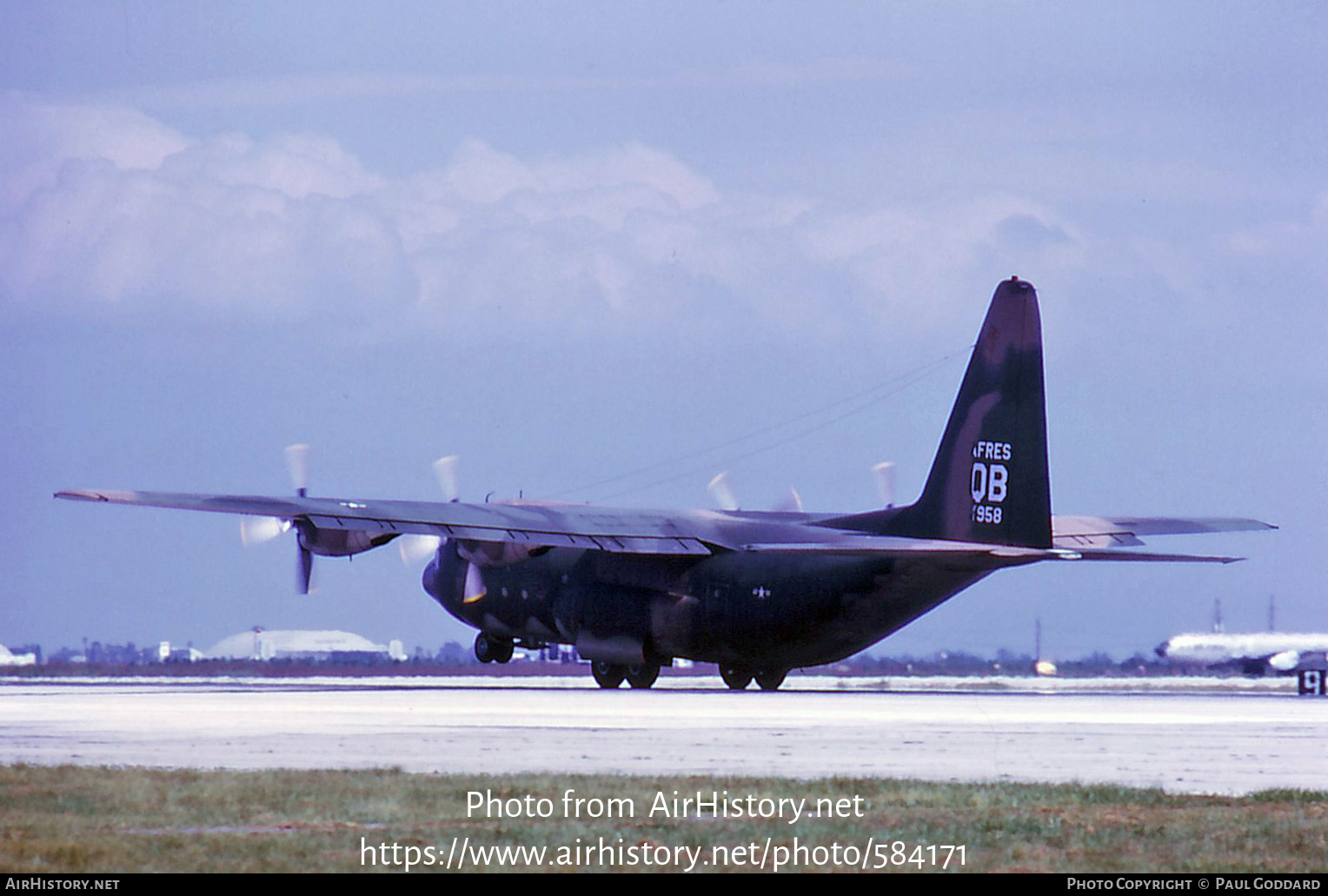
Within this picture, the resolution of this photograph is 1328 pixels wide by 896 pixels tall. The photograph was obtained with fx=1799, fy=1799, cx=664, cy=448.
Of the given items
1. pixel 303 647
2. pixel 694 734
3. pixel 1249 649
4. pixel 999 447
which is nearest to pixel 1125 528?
pixel 999 447

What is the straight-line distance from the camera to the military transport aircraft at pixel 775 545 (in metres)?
46.5

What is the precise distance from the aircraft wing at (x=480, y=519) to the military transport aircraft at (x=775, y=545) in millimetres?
64

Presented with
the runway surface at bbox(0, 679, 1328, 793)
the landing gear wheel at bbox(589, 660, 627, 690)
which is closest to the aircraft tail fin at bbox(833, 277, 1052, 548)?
the runway surface at bbox(0, 679, 1328, 793)

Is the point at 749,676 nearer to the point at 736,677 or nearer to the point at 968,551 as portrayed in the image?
the point at 736,677

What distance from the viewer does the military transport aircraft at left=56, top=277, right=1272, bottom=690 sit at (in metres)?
46.5

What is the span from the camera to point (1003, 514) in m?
48.1

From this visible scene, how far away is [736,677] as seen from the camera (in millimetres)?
56281

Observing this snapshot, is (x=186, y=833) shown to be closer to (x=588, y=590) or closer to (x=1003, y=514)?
(x=1003, y=514)

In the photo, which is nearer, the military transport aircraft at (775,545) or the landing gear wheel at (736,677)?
the military transport aircraft at (775,545)

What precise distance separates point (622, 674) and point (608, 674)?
1.80 ft

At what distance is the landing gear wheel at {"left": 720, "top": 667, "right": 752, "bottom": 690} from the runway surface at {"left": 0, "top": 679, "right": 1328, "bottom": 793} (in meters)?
2.74

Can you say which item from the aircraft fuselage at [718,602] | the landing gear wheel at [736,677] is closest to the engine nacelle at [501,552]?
the aircraft fuselage at [718,602]

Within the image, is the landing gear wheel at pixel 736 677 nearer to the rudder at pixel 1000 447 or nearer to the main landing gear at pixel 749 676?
the main landing gear at pixel 749 676

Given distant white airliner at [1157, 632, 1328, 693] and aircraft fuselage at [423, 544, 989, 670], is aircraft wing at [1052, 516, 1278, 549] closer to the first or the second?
aircraft fuselage at [423, 544, 989, 670]
